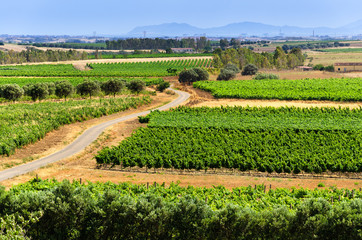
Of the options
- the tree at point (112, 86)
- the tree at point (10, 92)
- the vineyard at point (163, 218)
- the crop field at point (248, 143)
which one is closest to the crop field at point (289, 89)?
the crop field at point (248, 143)

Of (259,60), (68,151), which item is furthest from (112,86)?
(259,60)

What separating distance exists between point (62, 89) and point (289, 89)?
52147 millimetres

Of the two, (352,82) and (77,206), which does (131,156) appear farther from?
(352,82)

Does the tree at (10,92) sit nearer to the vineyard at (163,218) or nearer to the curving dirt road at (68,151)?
the curving dirt road at (68,151)

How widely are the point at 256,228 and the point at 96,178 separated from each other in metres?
19.1

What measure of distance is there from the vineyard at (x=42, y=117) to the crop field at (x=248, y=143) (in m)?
11.5

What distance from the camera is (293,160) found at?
37469 mm

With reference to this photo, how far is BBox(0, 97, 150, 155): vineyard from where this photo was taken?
4541 centimetres

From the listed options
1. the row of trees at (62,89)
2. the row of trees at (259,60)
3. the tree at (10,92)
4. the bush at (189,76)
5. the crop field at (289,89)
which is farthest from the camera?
the row of trees at (259,60)

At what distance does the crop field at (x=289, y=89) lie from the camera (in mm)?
77562

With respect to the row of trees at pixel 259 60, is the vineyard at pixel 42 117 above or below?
below

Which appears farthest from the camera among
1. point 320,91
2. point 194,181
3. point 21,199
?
point 320,91

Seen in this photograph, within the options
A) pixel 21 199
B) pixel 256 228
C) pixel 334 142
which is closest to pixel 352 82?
pixel 334 142

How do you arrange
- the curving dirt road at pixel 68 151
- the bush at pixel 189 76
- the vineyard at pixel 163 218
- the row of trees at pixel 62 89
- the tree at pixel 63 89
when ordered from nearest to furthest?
the vineyard at pixel 163 218, the curving dirt road at pixel 68 151, the row of trees at pixel 62 89, the tree at pixel 63 89, the bush at pixel 189 76
